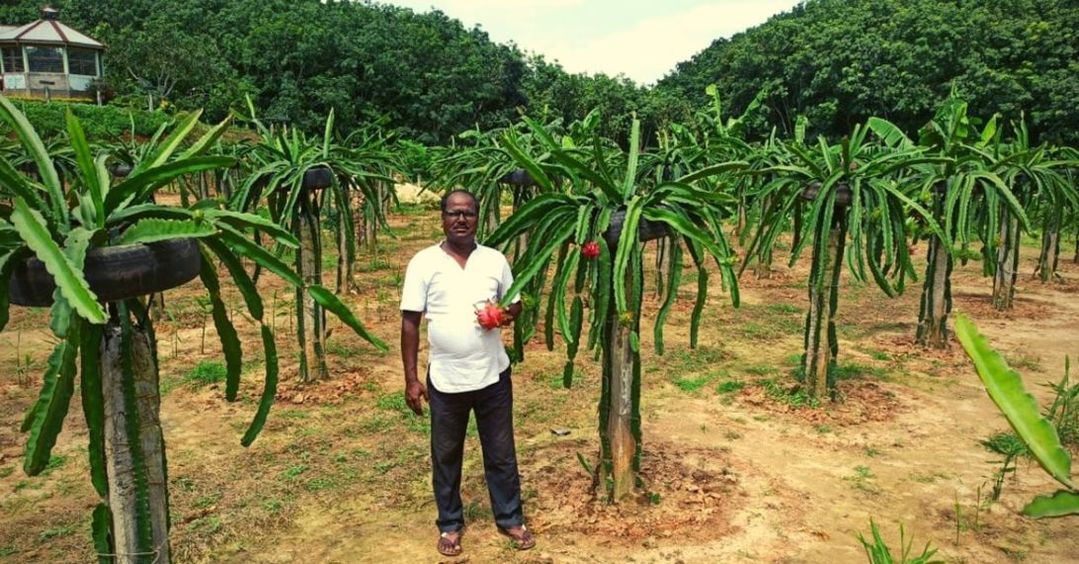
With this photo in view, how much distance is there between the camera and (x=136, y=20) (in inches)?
1542

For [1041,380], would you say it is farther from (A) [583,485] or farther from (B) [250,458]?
(B) [250,458]

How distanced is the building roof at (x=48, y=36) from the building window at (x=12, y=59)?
63 centimetres

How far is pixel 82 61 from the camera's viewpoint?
33.3 meters

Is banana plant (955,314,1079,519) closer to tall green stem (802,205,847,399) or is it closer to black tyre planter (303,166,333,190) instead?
tall green stem (802,205,847,399)

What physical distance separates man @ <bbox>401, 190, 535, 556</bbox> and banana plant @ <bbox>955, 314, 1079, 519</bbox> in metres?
2.00

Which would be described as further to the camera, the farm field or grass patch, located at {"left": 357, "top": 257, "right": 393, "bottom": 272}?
grass patch, located at {"left": 357, "top": 257, "right": 393, "bottom": 272}

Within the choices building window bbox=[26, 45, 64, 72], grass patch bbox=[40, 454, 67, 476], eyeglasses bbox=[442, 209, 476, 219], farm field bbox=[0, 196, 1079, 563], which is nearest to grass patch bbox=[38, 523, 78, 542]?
farm field bbox=[0, 196, 1079, 563]

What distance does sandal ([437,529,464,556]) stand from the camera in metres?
3.65

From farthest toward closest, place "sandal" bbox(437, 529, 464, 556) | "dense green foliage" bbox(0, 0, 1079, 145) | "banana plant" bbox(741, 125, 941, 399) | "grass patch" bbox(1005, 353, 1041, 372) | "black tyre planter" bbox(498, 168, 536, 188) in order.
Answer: "dense green foliage" bbox(0, 0, 1079, 145)
"black tyre planter" bbox(498, 168, 536, 188)
"grass patch" bbox(1005, 353, 1041, 372)
"banana plant" bbox(741, 125, 941, 399)
"sandal" bbox(437, 529, 464, 556)

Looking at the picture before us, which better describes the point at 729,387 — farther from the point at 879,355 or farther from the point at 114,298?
the point at 114,298

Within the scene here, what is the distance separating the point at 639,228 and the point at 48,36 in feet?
122

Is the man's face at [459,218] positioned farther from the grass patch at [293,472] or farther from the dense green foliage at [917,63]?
the dense green foliage at [917,63]

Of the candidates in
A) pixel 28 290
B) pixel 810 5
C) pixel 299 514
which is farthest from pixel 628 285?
pixel 810 5

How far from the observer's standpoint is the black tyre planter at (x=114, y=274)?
2209 millimetres
